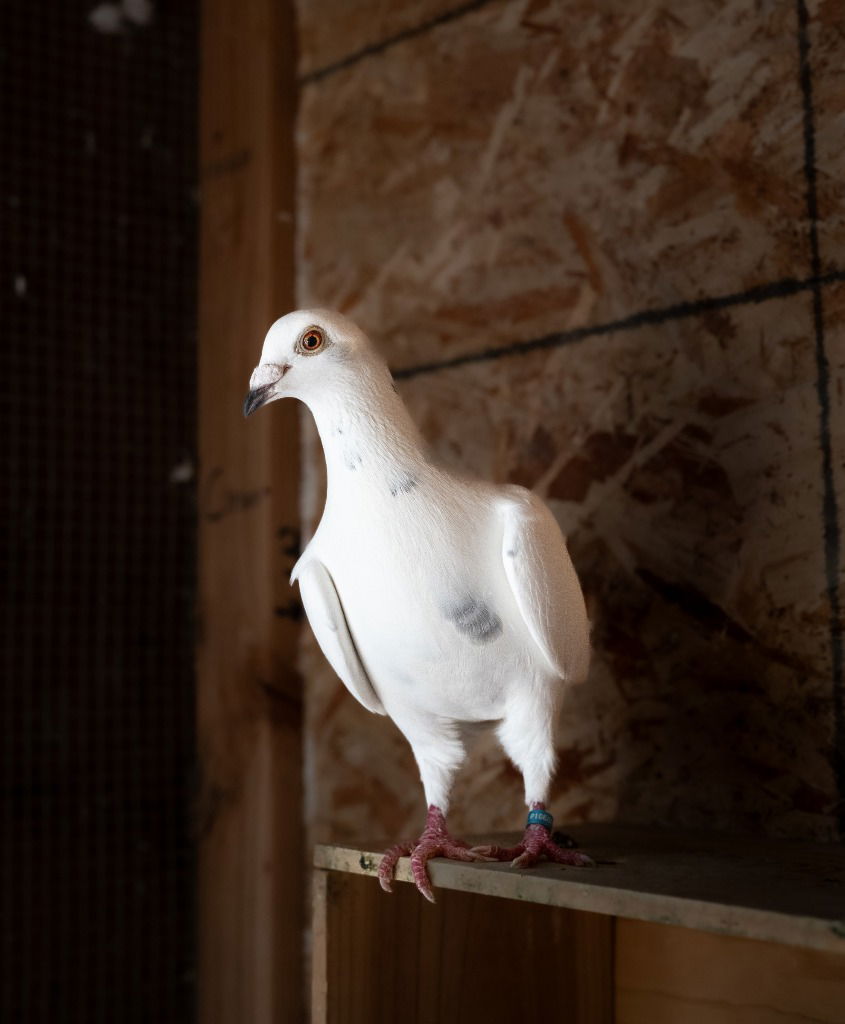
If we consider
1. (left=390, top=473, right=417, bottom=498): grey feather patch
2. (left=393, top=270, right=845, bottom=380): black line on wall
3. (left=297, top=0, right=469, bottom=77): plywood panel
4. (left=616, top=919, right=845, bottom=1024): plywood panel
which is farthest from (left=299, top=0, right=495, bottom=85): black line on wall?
(left=616, top=919, right=845, bottom=1024): plywood panel

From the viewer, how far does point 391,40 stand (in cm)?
170

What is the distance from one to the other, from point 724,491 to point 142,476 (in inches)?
39.0

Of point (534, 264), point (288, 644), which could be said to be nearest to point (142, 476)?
point (288, 644)

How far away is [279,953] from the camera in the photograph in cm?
168

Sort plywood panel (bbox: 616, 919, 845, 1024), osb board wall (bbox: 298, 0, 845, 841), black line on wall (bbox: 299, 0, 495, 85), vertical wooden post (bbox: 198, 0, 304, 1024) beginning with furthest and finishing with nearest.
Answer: vertical wooden post (bbox: 198, 0, 304, 1024) → black line on wall (bbox: 299, 0, 495, 85) → osb board wall (bbox: 298, 0, 845, 841) → plywood panel (bbox: 616, 919, 845, 1024)

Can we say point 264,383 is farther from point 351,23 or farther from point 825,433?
point 351,23

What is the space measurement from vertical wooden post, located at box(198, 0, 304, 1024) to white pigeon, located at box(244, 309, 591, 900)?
69 centimetres

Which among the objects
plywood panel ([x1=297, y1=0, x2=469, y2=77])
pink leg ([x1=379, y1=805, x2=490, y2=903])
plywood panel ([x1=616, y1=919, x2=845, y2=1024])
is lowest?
plywood panel ([x1=616, y1=919, x2=845, y2=1024])

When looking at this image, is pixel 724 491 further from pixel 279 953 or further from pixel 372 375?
pixel 279 953

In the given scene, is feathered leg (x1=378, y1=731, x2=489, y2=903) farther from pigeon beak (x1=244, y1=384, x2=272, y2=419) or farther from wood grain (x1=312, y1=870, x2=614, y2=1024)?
pigeon beak (x1=244, y1=384, x2=272, y2=419)

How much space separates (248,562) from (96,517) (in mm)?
253

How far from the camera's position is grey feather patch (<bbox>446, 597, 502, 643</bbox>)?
3.22 feet

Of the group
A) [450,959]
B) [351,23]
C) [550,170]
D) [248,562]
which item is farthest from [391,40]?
[450,959]

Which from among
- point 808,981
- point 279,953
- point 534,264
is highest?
point 534,264
